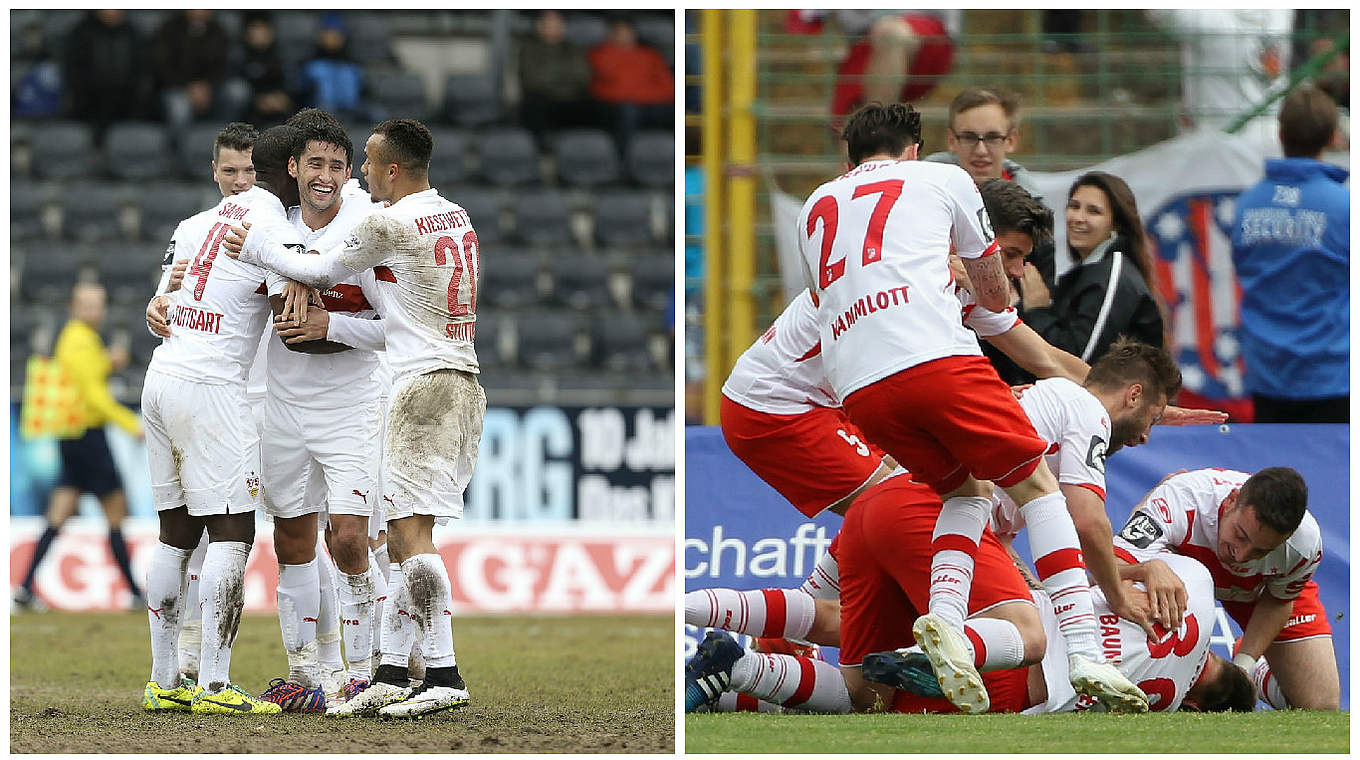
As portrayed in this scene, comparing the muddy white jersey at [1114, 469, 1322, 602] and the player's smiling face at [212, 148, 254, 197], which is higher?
the player's smiling face at [212, 148, 254, 197]

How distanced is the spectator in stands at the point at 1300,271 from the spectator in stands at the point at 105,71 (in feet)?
35.0

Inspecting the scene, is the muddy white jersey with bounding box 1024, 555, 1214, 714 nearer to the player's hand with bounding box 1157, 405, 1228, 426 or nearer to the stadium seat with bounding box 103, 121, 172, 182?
the player's hand with bounding box 1157, 405, 1228, 426

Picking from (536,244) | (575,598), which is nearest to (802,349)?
(575,598)

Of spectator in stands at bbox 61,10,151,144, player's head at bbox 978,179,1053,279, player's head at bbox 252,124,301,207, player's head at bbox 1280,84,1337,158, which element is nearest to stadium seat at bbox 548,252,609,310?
spectator in stands at bbox 61,10,151,144

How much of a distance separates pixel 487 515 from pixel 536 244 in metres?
4.20

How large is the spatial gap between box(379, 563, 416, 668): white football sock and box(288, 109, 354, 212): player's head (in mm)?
1257

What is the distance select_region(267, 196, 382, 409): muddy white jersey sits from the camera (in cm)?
554

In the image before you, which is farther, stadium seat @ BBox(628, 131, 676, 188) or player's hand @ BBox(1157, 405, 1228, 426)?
stadium seat @ BBox(628, 131, 676, 188)

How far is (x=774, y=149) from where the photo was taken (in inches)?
412

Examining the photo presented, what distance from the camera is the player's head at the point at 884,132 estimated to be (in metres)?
5.07

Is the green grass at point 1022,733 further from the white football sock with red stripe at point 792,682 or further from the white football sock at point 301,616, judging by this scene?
the white football sock at point 301,616

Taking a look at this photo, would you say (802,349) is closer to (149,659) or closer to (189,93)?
(149,659)

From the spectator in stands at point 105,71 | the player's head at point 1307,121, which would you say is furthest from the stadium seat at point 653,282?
the player's head at point 1307,121

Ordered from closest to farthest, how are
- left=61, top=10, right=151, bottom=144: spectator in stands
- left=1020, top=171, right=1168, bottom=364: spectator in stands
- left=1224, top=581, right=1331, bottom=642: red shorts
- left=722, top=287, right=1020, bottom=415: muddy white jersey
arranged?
left=722, top=287, right=1020, bottom=415: muddy white jersey → left=1224, top=581, right=1331, bottom=642: red shorts → left=1020, top=171, right=1168, bottom=364: spectator in stands → left=61, top=10, right=151, bottom=144: spectator in stands
